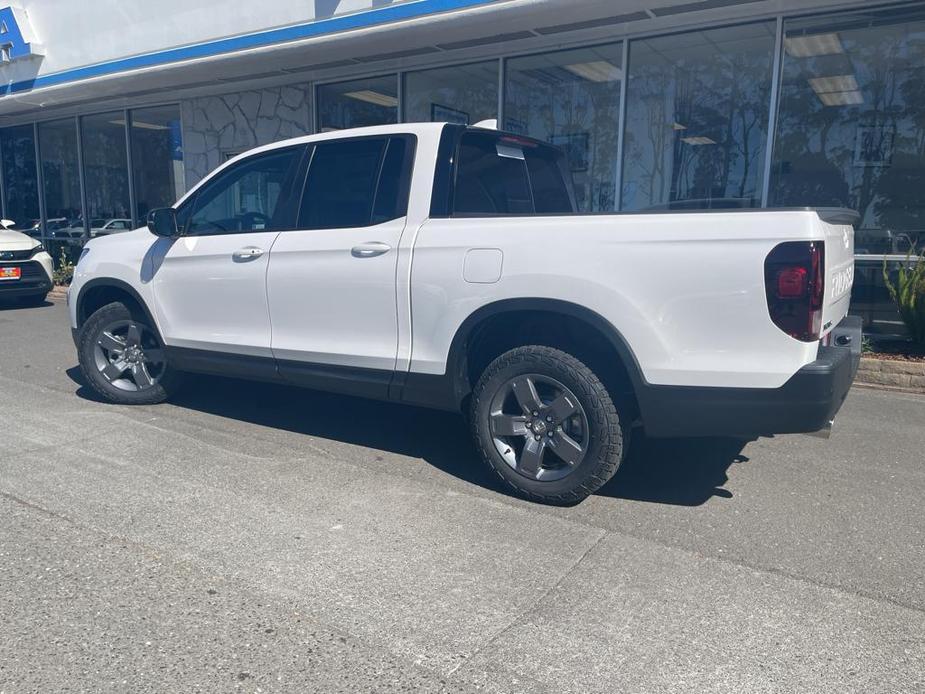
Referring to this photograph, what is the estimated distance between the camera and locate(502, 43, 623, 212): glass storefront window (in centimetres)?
974

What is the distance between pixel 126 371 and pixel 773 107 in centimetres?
736

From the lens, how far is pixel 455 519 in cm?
390

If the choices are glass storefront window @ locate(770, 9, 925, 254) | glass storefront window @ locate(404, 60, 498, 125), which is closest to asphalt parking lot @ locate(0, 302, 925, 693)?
glass storefront window @ locate(770, 9, 925, 254)

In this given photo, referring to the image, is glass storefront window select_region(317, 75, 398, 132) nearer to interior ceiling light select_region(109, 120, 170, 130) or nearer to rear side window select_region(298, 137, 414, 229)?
interior ceiling light select_region(109, 120, 170, 130)

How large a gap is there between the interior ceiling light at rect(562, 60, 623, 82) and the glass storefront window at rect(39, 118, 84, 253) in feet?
38.4

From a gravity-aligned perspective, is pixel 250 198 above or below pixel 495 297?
above

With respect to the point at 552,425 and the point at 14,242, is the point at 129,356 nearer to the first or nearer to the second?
the point at 552,425

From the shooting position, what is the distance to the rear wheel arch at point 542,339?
3.79m

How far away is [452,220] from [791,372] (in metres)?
1.93

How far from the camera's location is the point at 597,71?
9.74 metres

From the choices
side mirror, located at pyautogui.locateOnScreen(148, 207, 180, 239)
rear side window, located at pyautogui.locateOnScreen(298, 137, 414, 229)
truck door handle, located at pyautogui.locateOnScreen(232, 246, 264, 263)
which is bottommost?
truck door handle, located at pyautogui.locateOnScreen(232, 246, 264, 263)

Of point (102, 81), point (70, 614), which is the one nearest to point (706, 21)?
point (70, 614)

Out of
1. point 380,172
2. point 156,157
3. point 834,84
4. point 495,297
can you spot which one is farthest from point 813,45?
point 156,157

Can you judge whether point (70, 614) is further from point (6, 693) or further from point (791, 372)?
point (791, 372)
